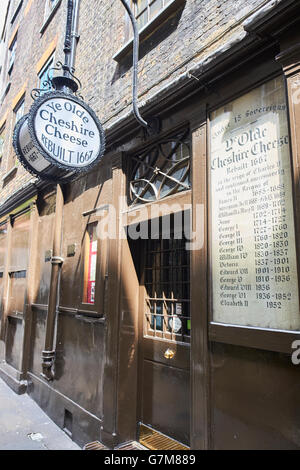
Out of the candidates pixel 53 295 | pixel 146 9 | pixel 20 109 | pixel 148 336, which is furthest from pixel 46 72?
pixel 148 336

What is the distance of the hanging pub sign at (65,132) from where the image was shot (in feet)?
12.6

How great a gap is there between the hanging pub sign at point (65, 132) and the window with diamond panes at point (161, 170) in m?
0.59

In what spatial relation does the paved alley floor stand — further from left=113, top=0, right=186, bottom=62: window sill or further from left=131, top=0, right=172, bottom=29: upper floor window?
left=131, top=0, right=172, bottom=29: upper floor window

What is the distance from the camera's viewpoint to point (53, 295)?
5.57 metres

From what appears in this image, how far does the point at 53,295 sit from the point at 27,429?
6.57 feet

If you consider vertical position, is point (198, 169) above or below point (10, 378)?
above

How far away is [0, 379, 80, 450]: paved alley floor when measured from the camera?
4297 mm

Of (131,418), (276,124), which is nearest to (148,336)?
(131,418)

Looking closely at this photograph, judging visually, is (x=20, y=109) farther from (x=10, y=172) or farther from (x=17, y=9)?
(x=17, y=9)

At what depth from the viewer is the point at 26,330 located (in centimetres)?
666

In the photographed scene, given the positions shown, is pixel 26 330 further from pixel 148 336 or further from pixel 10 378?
pixel 148 336

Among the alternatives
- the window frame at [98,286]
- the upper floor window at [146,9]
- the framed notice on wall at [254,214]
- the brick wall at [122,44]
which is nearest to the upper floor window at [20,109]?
the brick wall at [122,44]

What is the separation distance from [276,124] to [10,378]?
23.2ft

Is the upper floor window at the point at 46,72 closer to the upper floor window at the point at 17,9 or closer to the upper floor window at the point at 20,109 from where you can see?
the upper floor window at the point at 20,109
